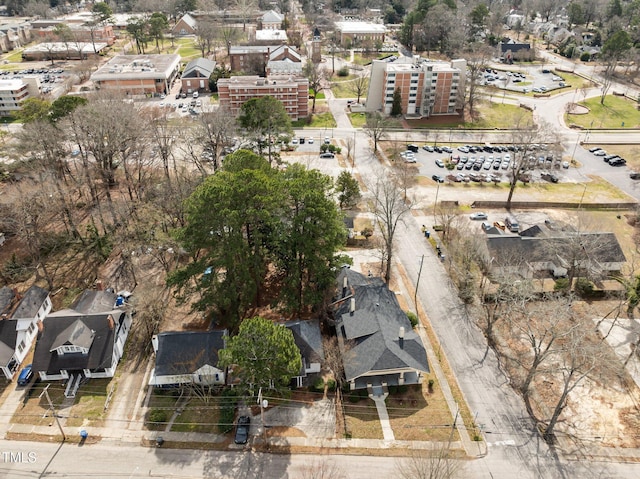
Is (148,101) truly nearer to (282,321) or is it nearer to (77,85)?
(77,85)

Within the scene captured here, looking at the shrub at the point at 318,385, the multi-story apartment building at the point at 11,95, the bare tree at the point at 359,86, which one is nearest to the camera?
the shrub at the point at 318,385

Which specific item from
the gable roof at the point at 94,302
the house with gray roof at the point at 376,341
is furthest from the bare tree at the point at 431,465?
the gable roof at the point at 94,302

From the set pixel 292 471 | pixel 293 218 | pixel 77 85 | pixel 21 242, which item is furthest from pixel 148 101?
pixel 292 471

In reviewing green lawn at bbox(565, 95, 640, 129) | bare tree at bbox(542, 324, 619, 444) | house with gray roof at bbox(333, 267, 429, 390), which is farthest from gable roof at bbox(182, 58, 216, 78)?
bare tree at bbox(542, 324, 619, 444)

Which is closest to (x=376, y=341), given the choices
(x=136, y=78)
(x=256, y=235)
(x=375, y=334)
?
(x=375, y=334)

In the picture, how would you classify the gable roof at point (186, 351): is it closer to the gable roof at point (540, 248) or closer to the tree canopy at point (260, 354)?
the tree canopy at point (260, 354)
